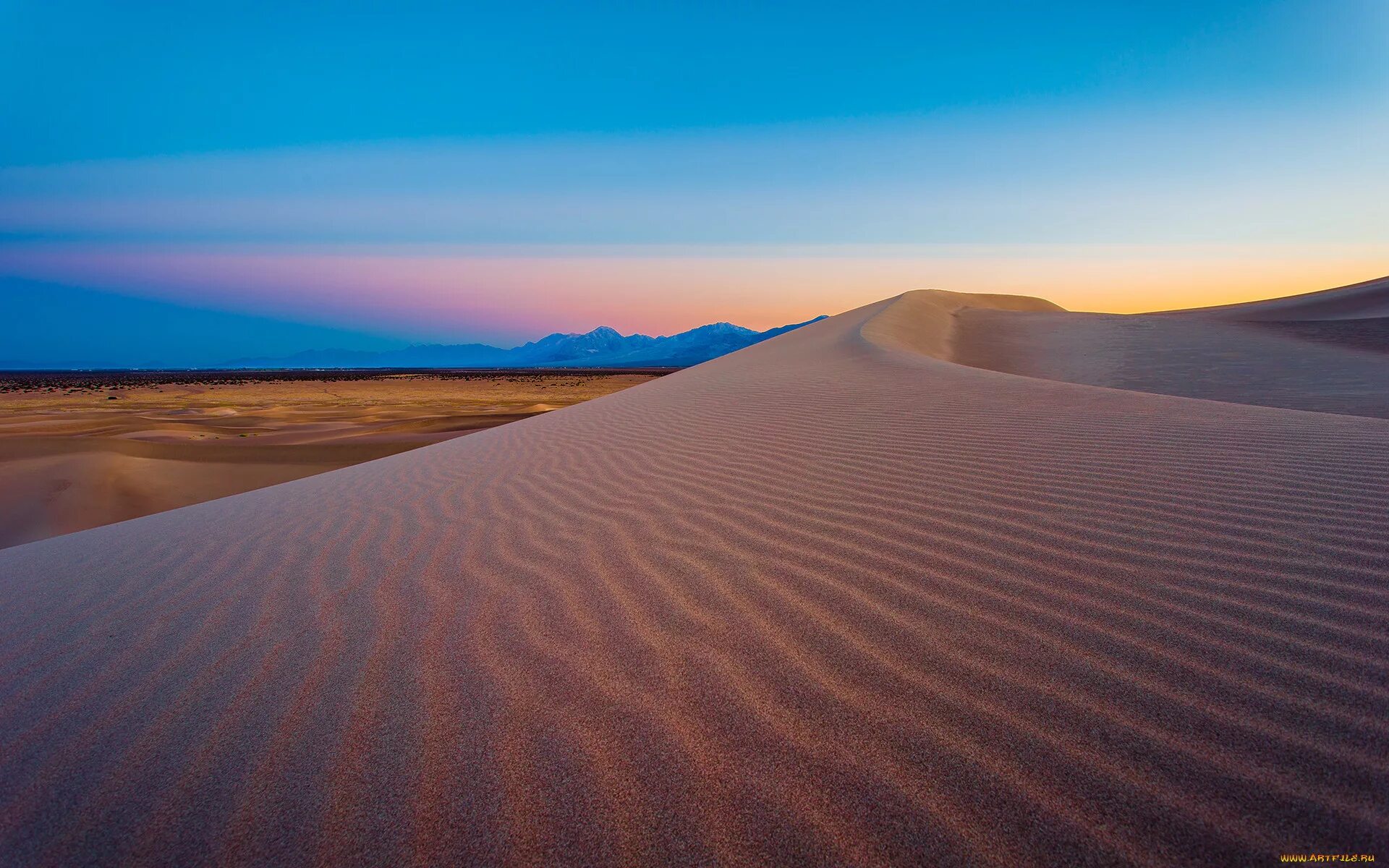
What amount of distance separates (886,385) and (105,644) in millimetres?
7962

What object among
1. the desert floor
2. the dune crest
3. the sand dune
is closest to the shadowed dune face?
the dune crest

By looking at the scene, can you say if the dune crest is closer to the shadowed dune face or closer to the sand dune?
the shadowed dune face

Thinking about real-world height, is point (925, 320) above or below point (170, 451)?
above

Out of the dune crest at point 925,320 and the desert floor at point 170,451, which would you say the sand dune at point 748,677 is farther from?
the dune crest at point 925,320

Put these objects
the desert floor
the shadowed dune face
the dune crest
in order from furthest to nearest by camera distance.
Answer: the dune crest
the shadowed dune face
the desert floor

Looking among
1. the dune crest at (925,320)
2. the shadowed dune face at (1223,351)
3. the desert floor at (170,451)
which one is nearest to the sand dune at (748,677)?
the desert floor at (170,451)

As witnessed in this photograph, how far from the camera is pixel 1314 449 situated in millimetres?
4000

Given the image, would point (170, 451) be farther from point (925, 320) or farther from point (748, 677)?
point (925, 320)

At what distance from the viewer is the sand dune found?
4.61ft

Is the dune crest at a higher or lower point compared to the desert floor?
higher

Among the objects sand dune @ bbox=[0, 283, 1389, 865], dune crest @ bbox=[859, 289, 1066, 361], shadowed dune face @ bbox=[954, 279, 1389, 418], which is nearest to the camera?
sand dune @ bbox=[0, 283, 1389, 865]

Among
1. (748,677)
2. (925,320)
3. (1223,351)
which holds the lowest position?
(748,677)

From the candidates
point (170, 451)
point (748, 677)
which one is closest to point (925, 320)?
point (170, 451)

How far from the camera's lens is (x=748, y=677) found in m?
1.92
